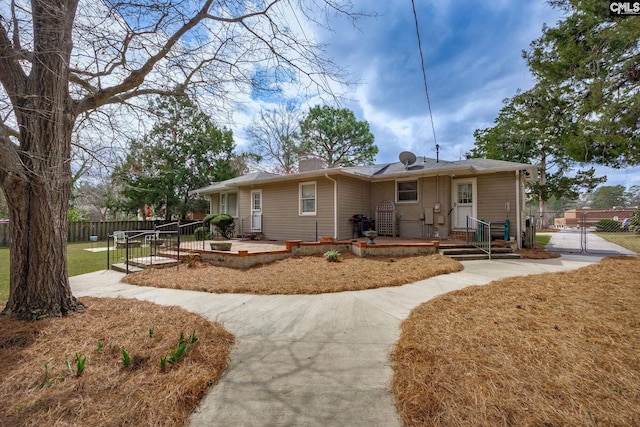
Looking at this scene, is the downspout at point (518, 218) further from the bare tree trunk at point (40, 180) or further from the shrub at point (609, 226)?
the shrub at point (609, 226)

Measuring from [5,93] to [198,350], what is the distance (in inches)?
141

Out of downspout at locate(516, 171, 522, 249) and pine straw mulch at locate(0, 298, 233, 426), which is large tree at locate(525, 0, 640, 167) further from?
pine straw mulch at locate(0, 298, 233, 426)

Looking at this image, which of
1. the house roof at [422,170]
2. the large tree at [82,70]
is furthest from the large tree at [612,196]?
the large tree at [82,70]

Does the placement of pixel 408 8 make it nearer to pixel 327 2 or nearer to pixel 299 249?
pixel 327 2

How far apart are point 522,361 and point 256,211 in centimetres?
1168

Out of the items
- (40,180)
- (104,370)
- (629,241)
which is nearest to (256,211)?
(40,180)

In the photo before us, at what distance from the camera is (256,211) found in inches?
512

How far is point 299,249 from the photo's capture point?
335 inches

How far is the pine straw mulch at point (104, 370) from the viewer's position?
185 cm

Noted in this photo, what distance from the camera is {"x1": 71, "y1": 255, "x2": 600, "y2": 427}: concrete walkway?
1.96 meters

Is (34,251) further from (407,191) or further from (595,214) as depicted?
(595,214)

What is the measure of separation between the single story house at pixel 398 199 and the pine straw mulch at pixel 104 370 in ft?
24.9

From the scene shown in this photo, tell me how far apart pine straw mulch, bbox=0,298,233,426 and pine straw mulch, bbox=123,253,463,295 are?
2093 mm

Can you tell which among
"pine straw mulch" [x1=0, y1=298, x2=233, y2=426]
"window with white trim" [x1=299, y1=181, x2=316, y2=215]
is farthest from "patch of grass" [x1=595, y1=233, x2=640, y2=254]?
"pine straw mulch" [x1=0, y1=298, x2=233, y2=426]
